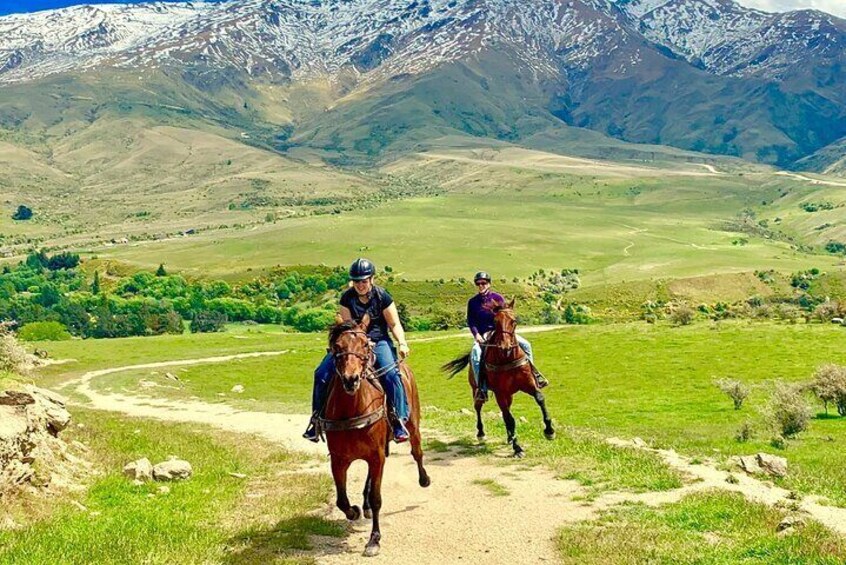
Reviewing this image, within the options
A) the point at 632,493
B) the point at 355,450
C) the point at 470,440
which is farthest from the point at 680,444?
the point at 355,450

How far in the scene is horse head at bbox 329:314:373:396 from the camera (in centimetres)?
1379

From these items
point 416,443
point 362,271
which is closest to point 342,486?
point 416,443

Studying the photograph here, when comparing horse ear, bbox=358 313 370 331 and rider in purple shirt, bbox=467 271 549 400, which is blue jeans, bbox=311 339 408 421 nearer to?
horse ear, bbox=358 313 370 331

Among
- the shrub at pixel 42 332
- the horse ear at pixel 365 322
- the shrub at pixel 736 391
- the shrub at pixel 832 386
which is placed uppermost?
the horse ear at pixel 365 322

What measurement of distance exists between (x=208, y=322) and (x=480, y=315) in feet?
431

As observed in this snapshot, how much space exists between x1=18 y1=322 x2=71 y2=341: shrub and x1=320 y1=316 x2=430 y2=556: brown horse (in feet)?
389

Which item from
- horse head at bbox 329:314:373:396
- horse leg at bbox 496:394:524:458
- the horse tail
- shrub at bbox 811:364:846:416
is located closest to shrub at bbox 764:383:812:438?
shrub at bbox 811:364:846:416

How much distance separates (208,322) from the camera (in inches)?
5812

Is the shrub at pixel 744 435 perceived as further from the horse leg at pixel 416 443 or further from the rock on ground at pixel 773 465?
the horse leg at pixel 416 443

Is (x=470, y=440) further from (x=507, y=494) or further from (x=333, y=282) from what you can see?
(x=333, y=282)

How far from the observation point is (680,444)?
2656 cm

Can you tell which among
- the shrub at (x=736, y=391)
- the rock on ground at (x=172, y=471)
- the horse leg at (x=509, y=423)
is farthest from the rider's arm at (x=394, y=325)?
the shrub at (x=736, y=391)

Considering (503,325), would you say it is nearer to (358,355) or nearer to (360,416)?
(360,416)

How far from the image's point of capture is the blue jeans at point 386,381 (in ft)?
51.2
